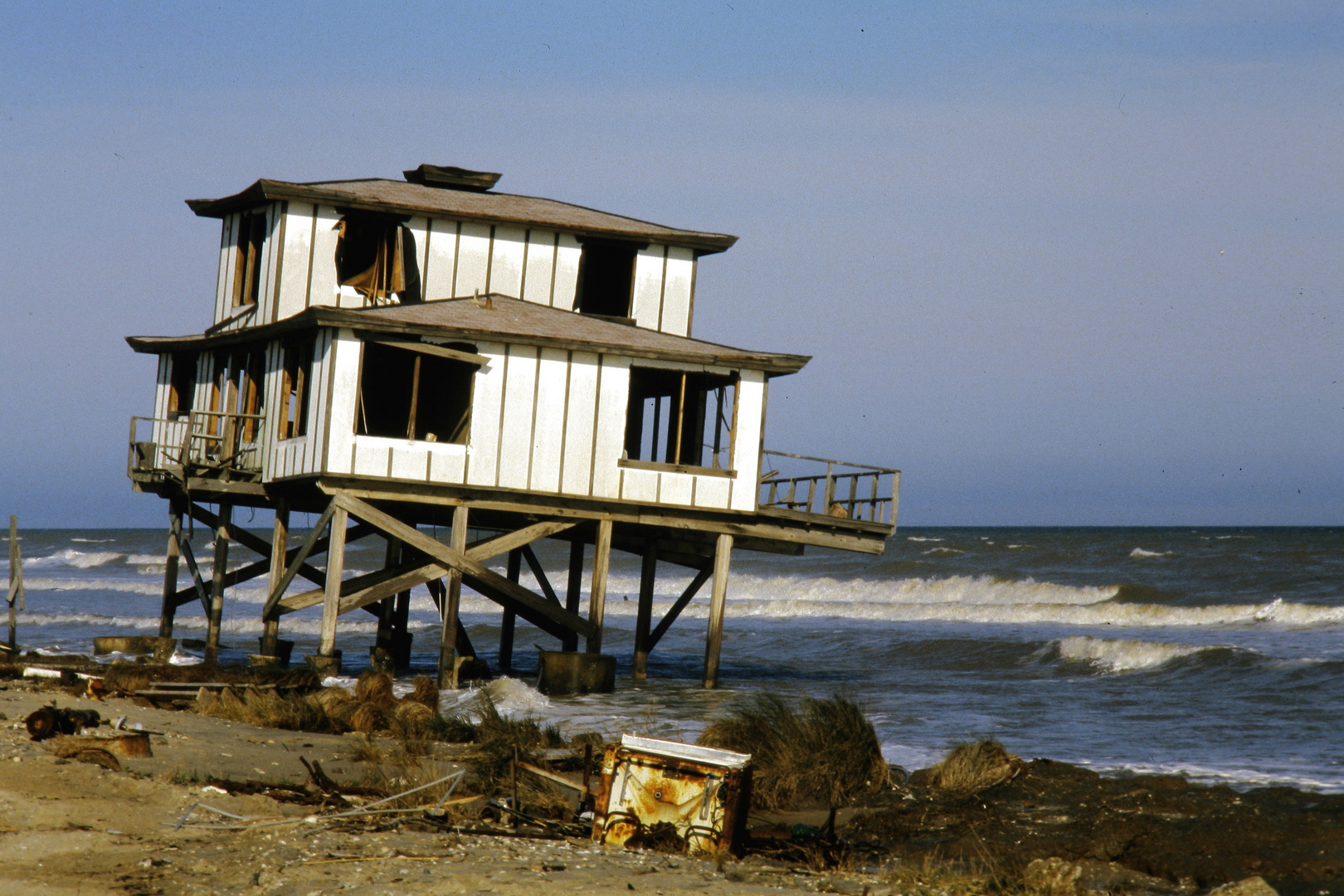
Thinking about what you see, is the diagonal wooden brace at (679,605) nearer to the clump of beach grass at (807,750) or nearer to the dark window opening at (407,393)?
the dark window opening at (407,393)

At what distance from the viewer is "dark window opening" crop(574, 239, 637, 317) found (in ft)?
83.0

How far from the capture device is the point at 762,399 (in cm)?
2286

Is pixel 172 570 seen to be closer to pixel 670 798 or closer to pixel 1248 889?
pixel 670 798

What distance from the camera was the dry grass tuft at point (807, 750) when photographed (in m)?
14.2

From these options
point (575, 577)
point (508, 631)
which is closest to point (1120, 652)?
point (575, 577)

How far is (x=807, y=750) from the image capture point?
14.8 meters

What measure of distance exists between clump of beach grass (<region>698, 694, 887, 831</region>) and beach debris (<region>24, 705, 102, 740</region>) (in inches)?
232

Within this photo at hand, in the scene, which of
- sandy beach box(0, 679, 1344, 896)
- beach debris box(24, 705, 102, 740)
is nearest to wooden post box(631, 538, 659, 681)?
sandy beach box(0, 679, 1344, 896)

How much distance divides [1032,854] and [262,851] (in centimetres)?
614

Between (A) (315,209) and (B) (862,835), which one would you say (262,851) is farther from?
(A) (315,209)

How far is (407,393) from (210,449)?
127 inches

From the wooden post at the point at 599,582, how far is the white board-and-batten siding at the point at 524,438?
2.21ft

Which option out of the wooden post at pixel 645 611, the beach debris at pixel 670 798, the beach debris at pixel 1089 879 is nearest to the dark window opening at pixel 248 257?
the wooden post at pixel 645 611

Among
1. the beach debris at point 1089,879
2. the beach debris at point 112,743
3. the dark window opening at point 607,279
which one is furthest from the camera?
the dark window opening at point 607,279
